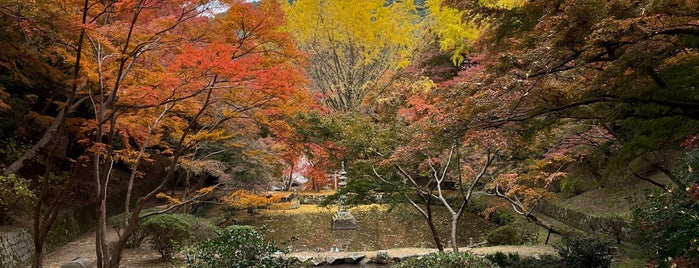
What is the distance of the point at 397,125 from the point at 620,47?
4631mm

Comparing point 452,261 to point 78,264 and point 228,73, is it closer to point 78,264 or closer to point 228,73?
point 228,73

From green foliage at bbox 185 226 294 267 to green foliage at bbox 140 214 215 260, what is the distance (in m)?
3.56

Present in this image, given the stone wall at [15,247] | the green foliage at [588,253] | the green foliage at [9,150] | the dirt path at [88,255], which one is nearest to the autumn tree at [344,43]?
the dirt path at [88,255]

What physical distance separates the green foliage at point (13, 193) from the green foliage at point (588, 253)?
859 cm

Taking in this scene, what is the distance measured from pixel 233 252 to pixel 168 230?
4239mm

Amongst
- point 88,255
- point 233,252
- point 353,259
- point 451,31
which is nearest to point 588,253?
point 353,259

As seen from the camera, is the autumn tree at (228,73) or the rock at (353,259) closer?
the autumn tree at (228,73)

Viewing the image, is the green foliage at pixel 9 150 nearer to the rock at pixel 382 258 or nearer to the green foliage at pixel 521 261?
→ the rock at pixel 382 258

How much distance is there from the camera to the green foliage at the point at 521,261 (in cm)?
705

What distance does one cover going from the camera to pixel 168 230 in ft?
28.5

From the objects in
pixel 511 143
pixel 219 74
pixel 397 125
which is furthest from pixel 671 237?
pixel 219 74

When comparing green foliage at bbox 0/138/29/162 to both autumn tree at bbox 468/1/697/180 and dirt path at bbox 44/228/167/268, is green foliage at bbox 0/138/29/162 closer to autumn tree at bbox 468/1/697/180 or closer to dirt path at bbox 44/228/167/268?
dirt path at bbox 44/228/167/268

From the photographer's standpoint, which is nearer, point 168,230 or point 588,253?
point 588,253

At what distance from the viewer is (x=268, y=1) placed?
6.47 m
